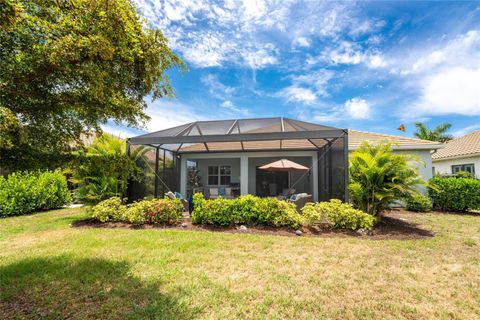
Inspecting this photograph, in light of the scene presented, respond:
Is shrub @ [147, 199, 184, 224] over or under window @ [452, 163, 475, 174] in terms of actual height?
under

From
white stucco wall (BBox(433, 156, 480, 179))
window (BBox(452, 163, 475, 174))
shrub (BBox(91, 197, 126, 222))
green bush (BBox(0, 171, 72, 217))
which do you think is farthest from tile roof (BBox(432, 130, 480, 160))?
green bush (BBox(0, 171, 72, 217))

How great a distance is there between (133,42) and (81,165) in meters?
2.11

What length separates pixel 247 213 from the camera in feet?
23.7

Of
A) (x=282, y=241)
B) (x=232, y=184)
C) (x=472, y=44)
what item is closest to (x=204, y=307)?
(x=282, y=241)

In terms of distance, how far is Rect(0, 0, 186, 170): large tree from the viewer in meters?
2.39

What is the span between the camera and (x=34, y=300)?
3.14 meters

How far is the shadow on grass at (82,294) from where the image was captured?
2824 millimetres

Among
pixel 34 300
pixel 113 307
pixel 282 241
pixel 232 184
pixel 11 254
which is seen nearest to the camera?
pixel 113 307

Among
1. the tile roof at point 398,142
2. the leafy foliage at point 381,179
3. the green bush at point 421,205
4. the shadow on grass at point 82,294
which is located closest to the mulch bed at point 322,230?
the leafy foliage at point 381,179

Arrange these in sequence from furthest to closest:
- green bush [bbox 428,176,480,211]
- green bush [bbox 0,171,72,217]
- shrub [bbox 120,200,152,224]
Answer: green bush [bbox 428,176,480,211] < green bush [bbox 0,171,72,217] < shrub [bbox 120,200,152,224]

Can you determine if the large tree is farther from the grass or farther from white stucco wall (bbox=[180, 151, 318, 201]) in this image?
white stucco wall (bbox=[180, 151, 318, 201])

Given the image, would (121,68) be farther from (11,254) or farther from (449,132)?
(449,132)

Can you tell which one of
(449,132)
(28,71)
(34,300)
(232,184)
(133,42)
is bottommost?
(34,300)

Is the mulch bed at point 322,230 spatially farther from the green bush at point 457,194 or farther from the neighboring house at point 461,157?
the neighboring house at point 461,157
